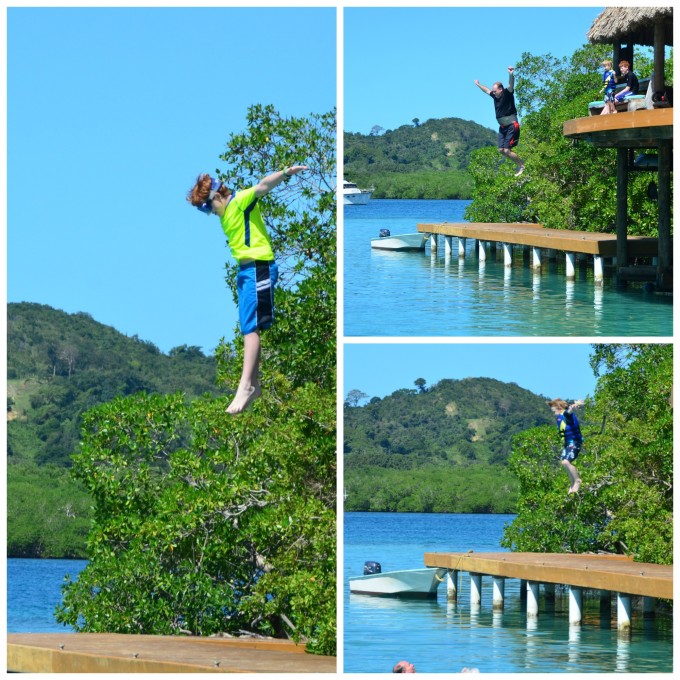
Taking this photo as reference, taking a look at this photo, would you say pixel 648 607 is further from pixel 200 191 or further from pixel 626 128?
pixel 200 191

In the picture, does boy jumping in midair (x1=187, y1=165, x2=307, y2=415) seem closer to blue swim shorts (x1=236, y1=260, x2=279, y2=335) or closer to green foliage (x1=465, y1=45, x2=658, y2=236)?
blue swim shorts (x1=236, y1=260, x2=279, y2=335)

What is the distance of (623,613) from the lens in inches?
636

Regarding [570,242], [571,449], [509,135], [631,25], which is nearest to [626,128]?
[631,25]

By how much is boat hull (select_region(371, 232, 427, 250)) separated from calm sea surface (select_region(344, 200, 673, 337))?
2.80 m

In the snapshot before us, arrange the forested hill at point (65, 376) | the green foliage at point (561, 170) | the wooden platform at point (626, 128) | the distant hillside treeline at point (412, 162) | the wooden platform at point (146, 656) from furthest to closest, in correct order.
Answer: the forested hill at point (65, 376) → the distant hillside treeline at point (412, 162) → the green foliage at point (561, 170) → the wooden platform at point (626, 128) → the wooden platform at point (146, 656)

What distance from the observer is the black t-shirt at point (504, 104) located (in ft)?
49.2

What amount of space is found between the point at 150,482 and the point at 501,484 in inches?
1574

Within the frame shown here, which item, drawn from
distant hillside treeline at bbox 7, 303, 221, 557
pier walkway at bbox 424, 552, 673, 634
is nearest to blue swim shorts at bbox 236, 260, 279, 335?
pier walkway at bbox 424, 552, 673, 634

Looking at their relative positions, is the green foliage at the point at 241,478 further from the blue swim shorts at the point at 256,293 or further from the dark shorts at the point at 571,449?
the blue swim shorts at the point at 256,293

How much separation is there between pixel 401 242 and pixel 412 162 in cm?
1859

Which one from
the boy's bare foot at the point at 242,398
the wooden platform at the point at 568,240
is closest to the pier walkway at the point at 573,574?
the wooden platform at the point at 568,240

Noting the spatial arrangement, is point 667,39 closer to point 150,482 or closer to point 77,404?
point 150,482

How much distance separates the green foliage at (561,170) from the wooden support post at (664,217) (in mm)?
7442

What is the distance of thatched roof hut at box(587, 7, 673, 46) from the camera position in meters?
14.3
